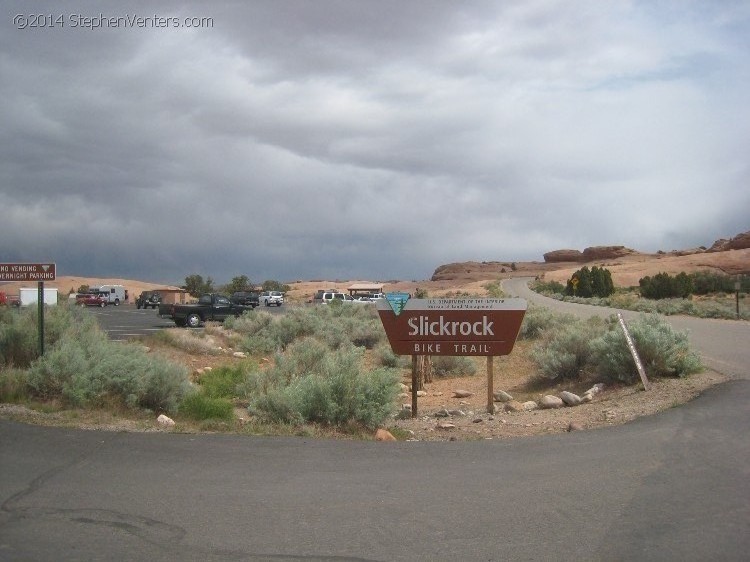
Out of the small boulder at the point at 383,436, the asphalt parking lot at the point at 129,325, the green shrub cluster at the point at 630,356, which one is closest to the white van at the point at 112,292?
the asphalt parking lot at the point at 129,325

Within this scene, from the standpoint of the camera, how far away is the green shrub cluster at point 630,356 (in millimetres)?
15109

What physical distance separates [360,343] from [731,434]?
69.8ft

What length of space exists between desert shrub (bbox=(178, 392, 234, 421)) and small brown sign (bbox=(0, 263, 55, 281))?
3.36 meters

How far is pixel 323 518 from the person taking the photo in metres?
A: 6.25

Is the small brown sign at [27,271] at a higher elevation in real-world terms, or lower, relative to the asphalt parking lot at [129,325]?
higher

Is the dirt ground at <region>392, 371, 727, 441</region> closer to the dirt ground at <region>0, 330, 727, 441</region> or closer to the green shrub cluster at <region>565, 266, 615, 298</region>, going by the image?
the dirt ground at <region>0, 330, 727, 441</region>

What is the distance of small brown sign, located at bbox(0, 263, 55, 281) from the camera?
1367 cm

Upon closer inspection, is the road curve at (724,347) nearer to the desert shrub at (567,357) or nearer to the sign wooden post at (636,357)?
the sign wooden post at (636,357)

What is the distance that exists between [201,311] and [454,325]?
96.1ft

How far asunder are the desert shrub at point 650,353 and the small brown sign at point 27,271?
431 inches

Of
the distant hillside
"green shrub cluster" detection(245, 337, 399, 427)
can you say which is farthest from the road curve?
the distant hillside

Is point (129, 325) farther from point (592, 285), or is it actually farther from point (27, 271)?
point (592, 285)

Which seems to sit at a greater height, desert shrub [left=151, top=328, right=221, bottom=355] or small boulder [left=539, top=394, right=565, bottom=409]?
desert shrub [left=151, top=328, right=221, bottom=355]

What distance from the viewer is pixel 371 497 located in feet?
22.6
